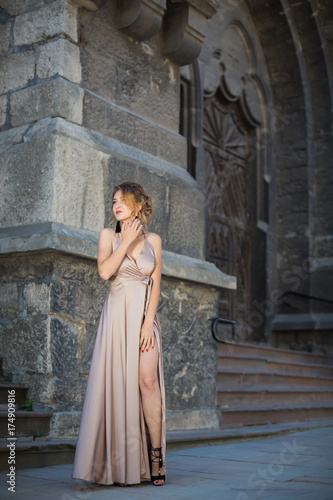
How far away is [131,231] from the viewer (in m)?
3.49

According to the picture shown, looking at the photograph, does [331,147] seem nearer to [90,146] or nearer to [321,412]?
[321,412]

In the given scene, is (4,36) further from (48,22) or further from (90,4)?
(90,4)

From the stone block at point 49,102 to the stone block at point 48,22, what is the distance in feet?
1.26

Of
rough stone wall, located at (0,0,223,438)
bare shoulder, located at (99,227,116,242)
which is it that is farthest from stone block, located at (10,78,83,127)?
bare shoulder, located at (99,227,116,242)

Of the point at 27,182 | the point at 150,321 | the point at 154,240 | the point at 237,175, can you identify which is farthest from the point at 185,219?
the point at 237,175

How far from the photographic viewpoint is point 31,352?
4113mm

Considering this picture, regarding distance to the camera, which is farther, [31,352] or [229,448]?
[229,448]

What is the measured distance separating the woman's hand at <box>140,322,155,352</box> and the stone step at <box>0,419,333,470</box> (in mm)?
940

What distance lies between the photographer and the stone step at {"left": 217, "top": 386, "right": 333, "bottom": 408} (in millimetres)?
5918

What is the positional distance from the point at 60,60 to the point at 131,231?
5.65 feet

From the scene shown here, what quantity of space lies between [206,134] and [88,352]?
5198mm

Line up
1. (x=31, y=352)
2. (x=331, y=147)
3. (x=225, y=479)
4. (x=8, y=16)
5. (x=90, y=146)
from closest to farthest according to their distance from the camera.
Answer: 1. (x=225, y=479)
2. (x=31, y=352)
3. (x=90, y=146)
4. (x=8, y=16)
5. (x=331, y=147)

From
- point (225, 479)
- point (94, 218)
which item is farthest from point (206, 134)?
point (225, 479)

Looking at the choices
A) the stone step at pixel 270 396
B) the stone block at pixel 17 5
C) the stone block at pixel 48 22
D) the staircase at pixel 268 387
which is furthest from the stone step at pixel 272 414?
the stone block at pixel 17 5
